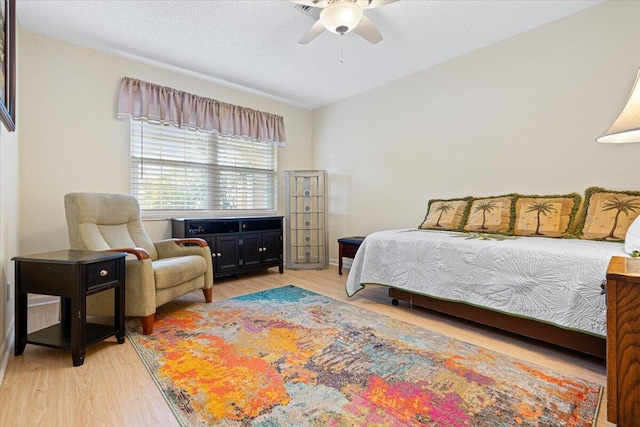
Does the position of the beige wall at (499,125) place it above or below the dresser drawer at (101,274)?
above

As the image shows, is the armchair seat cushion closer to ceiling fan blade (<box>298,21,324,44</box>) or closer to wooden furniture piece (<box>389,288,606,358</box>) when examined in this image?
wooden furniture piece (<box>389,288,606,358</box>)

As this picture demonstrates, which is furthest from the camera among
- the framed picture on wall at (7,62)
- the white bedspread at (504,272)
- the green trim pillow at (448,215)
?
the green trim pillow at (448,215)

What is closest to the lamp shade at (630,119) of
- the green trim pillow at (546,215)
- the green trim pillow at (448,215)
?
the green trim pillow at (546,215)

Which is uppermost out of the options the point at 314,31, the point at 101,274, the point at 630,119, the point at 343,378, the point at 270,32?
the point at 270,32

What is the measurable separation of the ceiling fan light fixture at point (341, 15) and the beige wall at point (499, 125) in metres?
1.86

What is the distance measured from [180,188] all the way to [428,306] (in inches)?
121

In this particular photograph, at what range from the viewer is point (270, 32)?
2908 millimetres

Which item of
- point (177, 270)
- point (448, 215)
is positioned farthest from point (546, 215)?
point (177, 270)

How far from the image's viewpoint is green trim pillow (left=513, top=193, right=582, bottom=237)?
8.34 feet

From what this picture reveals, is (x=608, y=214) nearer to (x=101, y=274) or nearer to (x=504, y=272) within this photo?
(x=504, y=272)

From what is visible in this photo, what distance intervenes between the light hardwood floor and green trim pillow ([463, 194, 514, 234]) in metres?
0.97

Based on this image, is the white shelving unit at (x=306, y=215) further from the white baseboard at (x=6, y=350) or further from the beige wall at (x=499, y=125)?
the white baseboard at (x=6, y=350)

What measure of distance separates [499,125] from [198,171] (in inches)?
137

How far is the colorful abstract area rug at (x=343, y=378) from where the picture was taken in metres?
1.35
